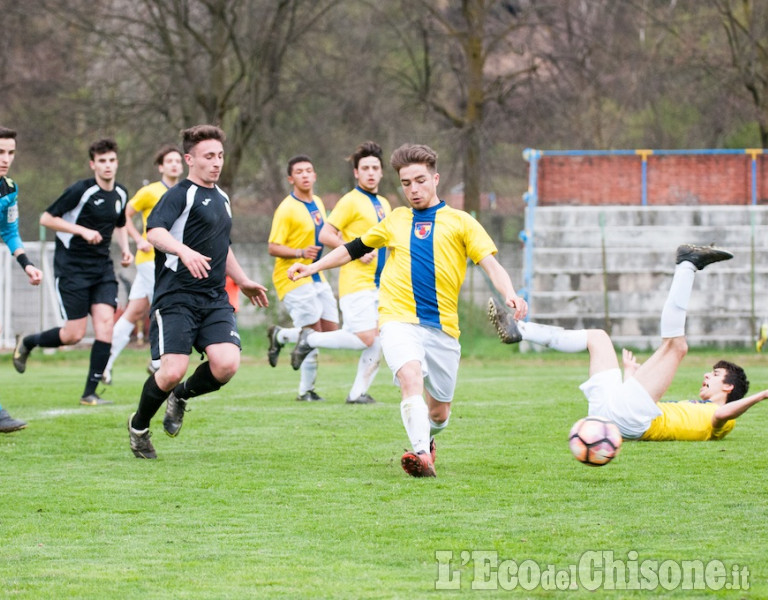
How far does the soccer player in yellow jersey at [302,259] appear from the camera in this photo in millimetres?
11133

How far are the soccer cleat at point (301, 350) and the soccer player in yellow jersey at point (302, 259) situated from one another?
0.21 meters

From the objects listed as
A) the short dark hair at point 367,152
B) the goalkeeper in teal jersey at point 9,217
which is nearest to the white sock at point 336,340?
the short dark hair at point 367,152

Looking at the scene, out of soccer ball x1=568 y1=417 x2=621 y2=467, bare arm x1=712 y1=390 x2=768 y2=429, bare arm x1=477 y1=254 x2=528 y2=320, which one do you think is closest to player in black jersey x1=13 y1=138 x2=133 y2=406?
bare arm x1=477 y1=254 x2=528 y2=320

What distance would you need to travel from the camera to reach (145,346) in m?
21.1

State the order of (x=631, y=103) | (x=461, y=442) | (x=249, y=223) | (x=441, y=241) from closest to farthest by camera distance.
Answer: (x=441, y=241) < (x=461, y=442) < (x=249, y=223) < (x=631, y=103)

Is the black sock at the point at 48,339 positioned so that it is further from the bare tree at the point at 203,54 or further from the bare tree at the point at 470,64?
the bare tree at the point at 470,64

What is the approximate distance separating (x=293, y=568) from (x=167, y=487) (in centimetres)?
201

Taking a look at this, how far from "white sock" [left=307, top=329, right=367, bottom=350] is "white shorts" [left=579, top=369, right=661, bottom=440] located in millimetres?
4070

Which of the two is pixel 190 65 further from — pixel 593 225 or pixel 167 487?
pixel 167 487

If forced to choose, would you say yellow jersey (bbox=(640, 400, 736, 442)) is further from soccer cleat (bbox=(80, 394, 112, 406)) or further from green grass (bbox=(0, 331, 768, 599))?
soccer cleat (bbox=(80, 394, 112, 406))

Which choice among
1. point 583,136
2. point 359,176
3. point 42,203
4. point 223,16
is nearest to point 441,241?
point 359,176

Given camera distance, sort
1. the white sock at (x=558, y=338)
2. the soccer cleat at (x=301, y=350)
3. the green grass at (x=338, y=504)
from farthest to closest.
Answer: the soccer cleat at (x=301, y=350)
the white sock at (x=558, y=338)
the green grass at (x=338, y=504)

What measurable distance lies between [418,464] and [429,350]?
2.49 ft

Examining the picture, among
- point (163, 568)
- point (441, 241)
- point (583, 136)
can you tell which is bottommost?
point (163, 568)
